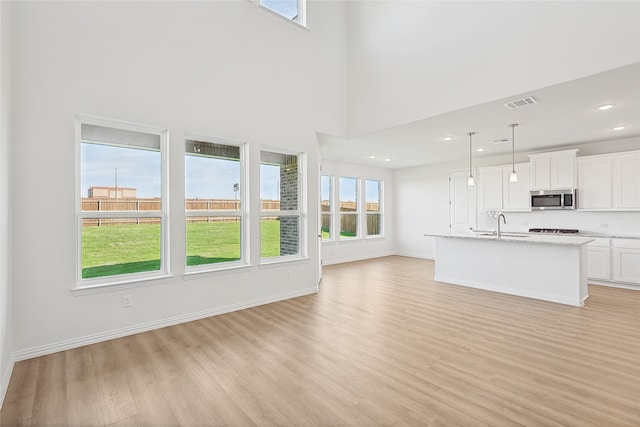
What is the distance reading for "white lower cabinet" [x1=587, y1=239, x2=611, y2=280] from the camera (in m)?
5.56

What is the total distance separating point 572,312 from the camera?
13.5ft

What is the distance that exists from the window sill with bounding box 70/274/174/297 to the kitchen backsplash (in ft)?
23.1

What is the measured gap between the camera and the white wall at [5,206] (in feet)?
7.76

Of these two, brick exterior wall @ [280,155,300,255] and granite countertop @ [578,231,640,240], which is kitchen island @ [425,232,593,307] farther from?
brick exterior wall @ [280,155,300,255]

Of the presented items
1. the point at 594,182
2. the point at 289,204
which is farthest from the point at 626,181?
the point at 289,204

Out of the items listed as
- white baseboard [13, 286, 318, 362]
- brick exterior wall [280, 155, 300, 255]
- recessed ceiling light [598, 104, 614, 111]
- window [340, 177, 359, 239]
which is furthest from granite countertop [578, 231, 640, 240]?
white baseboard [13, 286, 318, 362]

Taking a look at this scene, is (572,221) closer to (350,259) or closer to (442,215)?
(442,215)

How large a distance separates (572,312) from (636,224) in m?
3.04

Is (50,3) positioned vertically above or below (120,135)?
above

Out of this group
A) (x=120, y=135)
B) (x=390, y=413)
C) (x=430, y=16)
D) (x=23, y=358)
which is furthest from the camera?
(x=430, y=16)

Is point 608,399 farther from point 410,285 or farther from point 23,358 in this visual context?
point 23,358

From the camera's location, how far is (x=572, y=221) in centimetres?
636

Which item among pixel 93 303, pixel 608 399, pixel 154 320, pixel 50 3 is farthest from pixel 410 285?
pixel 50 3

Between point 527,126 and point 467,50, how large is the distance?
5.87ft
